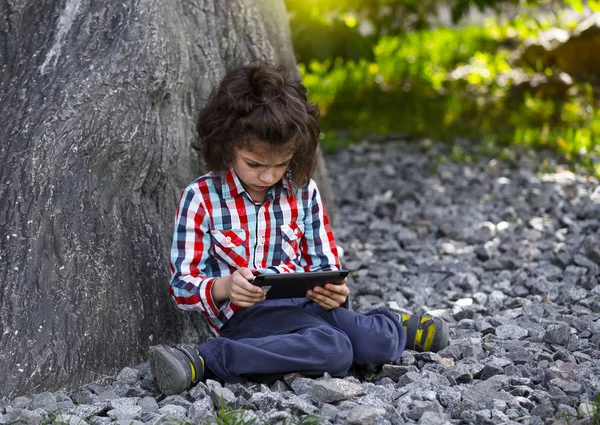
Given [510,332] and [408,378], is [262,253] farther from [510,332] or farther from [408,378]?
[510,332]

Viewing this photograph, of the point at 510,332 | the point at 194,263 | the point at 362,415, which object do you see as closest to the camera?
the point at 362,415

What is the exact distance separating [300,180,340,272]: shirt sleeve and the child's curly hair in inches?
4.9

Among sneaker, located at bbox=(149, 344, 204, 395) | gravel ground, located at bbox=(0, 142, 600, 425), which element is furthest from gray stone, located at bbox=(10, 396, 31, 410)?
sneaker, located at bbox=(149, 344, 204, 395)

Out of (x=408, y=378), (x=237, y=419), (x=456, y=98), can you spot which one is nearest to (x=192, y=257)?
(x=237, y=419)

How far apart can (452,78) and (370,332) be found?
645 cm

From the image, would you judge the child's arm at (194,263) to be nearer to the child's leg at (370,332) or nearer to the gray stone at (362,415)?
the child's leg at (370,332)

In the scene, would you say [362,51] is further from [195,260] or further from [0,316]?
[0,316]

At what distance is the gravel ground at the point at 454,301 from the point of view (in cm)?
259

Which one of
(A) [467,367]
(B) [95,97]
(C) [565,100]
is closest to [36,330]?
(B) [95,97]

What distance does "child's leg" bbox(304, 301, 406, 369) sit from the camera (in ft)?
9.82

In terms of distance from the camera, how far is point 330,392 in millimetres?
2650

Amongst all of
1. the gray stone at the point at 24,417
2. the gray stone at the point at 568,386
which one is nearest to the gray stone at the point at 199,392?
the gray stone at the point at 24,417

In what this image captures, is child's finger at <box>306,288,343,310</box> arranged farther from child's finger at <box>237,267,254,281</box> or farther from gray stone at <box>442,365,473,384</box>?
gray stone at <box>442,365,473,384</box>

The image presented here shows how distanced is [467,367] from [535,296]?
3.36ft
